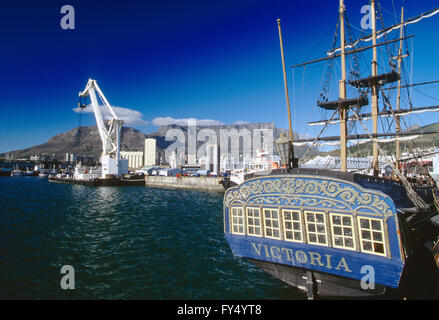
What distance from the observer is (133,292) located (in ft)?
27.5

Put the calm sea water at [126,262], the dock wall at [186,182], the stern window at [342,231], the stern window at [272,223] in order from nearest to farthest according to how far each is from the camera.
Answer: the stern window at [342,231], the stern window at [272,223], the calm sea water at [126,262], the dock wall at [186,182]

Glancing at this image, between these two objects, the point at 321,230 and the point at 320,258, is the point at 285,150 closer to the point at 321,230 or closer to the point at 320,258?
the point at 321,230

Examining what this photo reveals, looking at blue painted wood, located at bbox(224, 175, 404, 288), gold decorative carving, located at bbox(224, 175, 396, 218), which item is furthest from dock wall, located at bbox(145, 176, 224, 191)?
gold decorative carving, located at bbox(224, 175, 396, 218)

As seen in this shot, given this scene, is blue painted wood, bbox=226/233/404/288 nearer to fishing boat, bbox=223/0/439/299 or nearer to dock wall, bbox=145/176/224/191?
fishing boat, bbox=223/0/439/299

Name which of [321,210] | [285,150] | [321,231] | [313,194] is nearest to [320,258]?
[321,231]

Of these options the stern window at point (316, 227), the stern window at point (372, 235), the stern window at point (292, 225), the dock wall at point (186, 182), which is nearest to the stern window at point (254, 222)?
the stern window at point (292, 225)

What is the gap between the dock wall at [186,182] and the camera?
2202 inches

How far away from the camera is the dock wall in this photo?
2202 inches

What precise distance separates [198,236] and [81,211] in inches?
607

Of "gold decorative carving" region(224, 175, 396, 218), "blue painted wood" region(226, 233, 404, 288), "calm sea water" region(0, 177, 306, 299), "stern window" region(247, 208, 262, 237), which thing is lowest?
"calm sea water" region(0, 177, 306, 299)

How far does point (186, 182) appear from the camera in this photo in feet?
198

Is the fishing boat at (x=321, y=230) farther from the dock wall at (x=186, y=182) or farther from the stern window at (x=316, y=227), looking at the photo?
the dock wall at (x=186, y=182)
